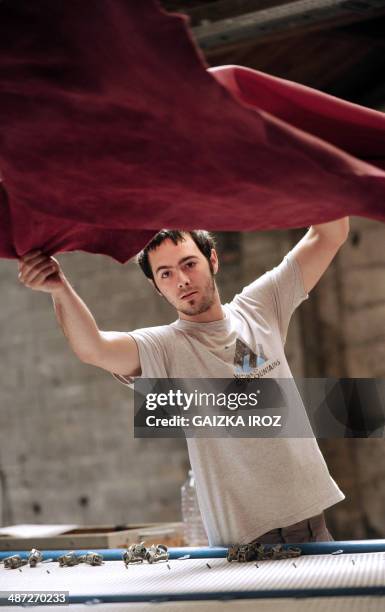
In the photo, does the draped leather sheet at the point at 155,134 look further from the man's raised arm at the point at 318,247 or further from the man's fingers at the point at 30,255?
the man's raised arm at the point at 318,247

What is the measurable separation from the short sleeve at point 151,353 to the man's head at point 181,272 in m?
0.10

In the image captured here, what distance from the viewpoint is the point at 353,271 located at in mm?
4664

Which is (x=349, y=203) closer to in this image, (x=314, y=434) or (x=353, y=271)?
(x=314, y=434)

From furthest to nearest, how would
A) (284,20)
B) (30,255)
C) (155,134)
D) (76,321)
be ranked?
(284,20), (76,321), (30,255), (155,134)

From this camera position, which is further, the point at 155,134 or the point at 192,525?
the point at 192,525

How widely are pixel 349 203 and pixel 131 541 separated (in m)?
1.47

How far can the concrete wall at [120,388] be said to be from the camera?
4605 millimetres

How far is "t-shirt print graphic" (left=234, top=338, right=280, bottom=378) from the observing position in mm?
2053

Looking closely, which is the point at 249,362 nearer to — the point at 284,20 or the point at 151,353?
the point at 151,353

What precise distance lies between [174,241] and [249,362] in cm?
33

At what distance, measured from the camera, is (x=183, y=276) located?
83.3 inches

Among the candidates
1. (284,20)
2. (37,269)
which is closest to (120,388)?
(284,20)

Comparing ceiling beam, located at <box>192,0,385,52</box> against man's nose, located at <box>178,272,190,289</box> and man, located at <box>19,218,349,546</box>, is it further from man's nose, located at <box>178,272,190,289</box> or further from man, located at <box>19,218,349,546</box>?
man's nose, located at <box>178,272,190,289</box>

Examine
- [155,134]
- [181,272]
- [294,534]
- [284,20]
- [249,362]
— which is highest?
[284,20]
